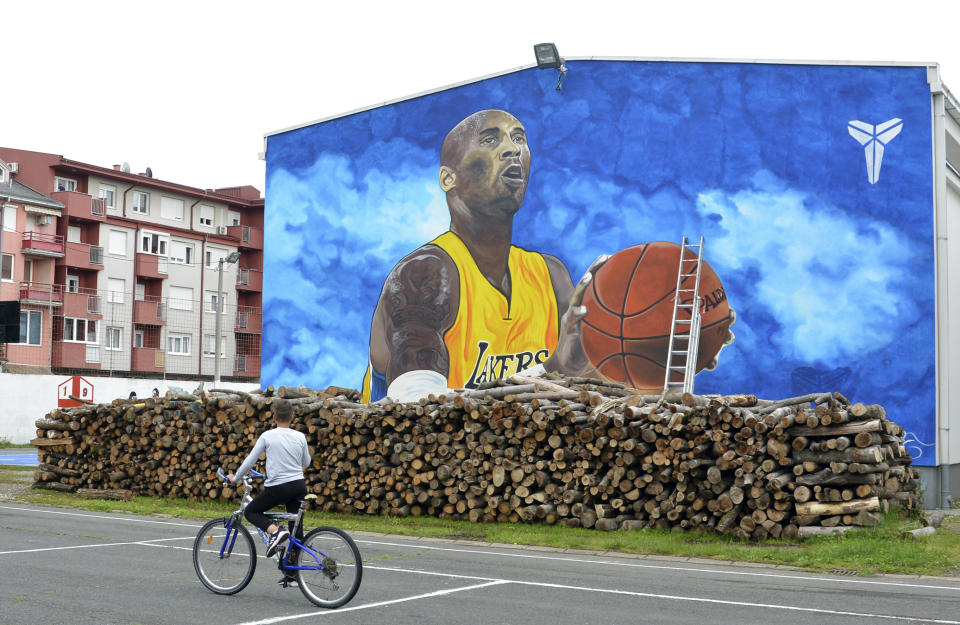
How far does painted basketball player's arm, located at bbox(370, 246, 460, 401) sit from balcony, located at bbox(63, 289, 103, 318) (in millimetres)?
37883

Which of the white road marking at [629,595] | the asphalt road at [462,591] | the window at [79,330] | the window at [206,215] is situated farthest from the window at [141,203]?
the white road marking at [629,595]

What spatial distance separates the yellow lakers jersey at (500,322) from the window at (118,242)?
42.5 meters

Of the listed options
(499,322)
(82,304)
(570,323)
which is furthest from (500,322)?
(82,304)

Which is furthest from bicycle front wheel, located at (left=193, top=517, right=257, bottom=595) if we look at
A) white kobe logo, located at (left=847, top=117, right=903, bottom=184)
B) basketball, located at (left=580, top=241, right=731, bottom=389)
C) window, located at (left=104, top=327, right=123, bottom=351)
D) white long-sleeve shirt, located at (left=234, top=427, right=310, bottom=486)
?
window, located at (left=104, top=327, right=123, bottom=351)

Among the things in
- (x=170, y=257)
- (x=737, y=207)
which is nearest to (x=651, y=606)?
(x=737, y=207)

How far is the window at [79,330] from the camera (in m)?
57.0

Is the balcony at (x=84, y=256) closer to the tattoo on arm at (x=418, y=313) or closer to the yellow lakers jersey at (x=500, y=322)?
the tattoo on arm at (x=418, y=313)

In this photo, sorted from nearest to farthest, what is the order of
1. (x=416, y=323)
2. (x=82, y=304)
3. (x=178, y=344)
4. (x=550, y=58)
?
(x=550, y=58) → (x=416, y=323) → (x=82, y=304) → (x=178, y=344)

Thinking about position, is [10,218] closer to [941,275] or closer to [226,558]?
[941,275]

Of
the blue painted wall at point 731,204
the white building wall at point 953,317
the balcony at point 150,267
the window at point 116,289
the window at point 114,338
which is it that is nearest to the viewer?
the white building wall at point 953,317

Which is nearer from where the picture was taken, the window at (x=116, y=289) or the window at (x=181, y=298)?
the window at (x=116, y=289)

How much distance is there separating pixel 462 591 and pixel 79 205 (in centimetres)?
5438

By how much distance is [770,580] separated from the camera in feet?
37.5

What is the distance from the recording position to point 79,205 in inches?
2314
